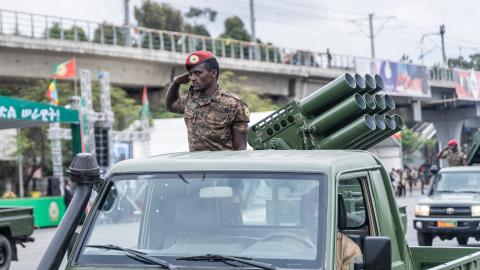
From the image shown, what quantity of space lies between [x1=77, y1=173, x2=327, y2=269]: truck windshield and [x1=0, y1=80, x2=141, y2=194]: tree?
125 ft

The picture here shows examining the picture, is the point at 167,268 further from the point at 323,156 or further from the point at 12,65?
the point at 12,65

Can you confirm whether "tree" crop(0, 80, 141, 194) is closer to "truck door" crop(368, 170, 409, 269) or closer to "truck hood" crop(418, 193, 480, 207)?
"truck hood" crop(418, 193, 480, 207)

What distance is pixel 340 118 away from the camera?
7.75m

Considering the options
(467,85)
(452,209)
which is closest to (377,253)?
(452,209)

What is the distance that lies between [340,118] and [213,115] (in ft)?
5.15

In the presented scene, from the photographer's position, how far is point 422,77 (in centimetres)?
6350

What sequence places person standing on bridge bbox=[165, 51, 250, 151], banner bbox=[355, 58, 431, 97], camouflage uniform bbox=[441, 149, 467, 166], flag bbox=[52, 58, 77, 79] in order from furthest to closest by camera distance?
banner bbox=[355, 58, 431, 97] → flag bbox=[52, 58, 77, 79] → camouflage uniform bbox=[441, 149, 467, 166] → person standing on bridge bbox=[165, 51, 250, 151]

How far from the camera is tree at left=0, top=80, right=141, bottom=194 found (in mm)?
42625

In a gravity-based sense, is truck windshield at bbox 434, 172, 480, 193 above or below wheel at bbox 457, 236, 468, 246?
above

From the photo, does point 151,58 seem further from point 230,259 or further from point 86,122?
point 230,259

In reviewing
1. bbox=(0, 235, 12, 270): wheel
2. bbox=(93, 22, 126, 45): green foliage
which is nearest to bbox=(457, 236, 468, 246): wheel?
bbox=(0, 235, 12, 270): wheel

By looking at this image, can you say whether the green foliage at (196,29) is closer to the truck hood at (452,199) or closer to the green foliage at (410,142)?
the green foliage at (410,142)

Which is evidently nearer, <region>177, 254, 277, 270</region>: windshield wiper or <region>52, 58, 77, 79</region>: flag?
<region>177, 254, 277, 270</region>: windshield wiper

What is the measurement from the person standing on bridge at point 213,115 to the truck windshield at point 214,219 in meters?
1.54
